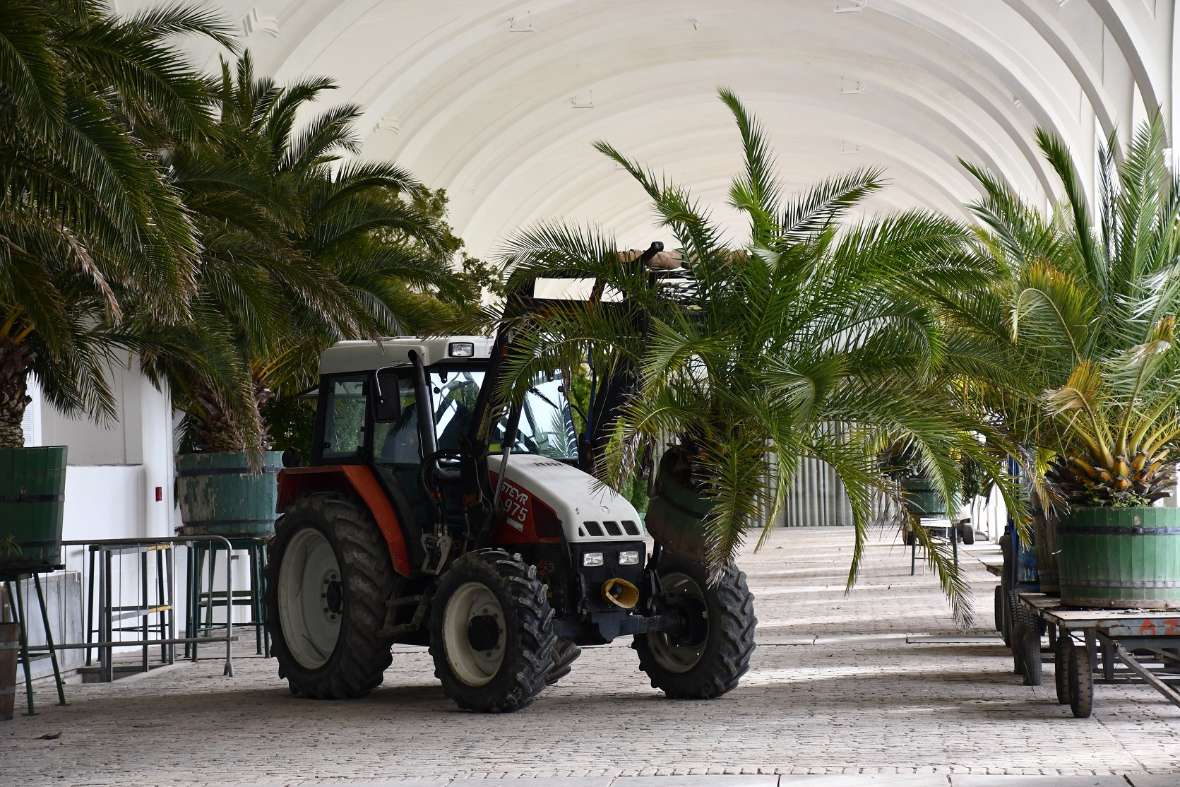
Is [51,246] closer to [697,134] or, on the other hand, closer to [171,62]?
[171,62]

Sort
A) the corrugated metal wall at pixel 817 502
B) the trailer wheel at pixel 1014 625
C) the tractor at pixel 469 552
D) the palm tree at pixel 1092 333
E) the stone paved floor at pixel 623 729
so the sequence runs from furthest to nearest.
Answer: the corrugated metal wall at pixel 817 502 → the trailer wheel at pixel 1014 625 → the tractor at pixel 469 552 → the palm tree at pixel 1092 333 → the stone paved floor at pixel 623 729

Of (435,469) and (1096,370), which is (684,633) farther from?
(1096,370)

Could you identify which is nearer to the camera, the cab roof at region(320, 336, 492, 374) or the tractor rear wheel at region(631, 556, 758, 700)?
the tractor rear wheel at region(631, 556, 758, 700)

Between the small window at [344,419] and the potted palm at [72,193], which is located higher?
the potted palm at [72,193]

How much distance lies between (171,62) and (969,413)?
511 centimetres

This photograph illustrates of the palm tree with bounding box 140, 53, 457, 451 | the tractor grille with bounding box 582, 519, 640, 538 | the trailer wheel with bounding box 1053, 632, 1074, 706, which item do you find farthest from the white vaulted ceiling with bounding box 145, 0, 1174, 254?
the tractor grille with bounding box 582, 519, 640, 538

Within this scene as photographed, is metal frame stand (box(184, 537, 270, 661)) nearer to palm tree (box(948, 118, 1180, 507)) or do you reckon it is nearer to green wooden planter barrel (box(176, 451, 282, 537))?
green wooden planter barrel (box(176, 451, 282, 537))

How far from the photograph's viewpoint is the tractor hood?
344 inches

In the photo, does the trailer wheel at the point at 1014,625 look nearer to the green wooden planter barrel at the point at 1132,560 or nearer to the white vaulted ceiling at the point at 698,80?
the green wooden planter barrel at the point at 1132,560

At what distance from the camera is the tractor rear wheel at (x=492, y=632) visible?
832 cm

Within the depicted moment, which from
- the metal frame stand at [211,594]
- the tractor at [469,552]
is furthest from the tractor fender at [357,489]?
the metal frame stand at [211,594]

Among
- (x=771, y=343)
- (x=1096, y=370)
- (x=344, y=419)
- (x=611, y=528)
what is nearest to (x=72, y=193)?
(x=344, y=419)

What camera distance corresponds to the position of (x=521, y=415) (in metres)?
9.72

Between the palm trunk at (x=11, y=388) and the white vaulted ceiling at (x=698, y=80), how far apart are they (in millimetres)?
7179
